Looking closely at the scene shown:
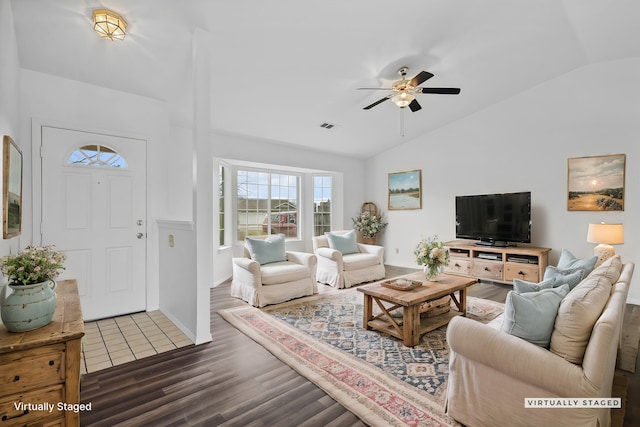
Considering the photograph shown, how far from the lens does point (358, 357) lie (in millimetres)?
2580

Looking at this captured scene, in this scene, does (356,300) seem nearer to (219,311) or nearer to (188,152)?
(219,311)

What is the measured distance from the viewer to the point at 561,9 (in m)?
3.11

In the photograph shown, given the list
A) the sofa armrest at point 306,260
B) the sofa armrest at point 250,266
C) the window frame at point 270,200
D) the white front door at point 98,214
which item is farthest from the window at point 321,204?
the white front door at point 98,214

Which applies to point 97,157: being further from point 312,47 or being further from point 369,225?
point 369,225

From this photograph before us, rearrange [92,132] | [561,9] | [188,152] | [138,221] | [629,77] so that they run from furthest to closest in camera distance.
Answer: [188,152] → [629,77] → [138,221] → [92,132] → [561,9]

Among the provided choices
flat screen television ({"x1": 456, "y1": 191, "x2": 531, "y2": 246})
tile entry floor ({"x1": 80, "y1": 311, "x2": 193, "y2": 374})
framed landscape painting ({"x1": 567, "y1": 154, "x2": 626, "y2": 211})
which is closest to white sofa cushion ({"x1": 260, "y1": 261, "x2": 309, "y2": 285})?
tile entry floor ({"x1": 80, "y1": 311, "x2": 193, "y2": 374})

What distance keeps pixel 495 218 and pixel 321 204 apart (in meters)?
3.40

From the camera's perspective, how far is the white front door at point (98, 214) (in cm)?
316

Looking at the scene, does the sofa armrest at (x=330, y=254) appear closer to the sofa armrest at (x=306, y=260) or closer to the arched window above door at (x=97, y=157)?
the sofa armrest at (x=306, y=260)

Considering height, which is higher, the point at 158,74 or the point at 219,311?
the point at 158,74

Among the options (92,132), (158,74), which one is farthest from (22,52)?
(158,74)

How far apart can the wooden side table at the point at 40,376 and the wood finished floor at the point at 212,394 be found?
0.50m

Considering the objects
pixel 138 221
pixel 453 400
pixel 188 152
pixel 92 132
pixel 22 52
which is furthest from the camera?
pixel 188 152

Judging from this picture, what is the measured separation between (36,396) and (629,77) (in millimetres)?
6572
